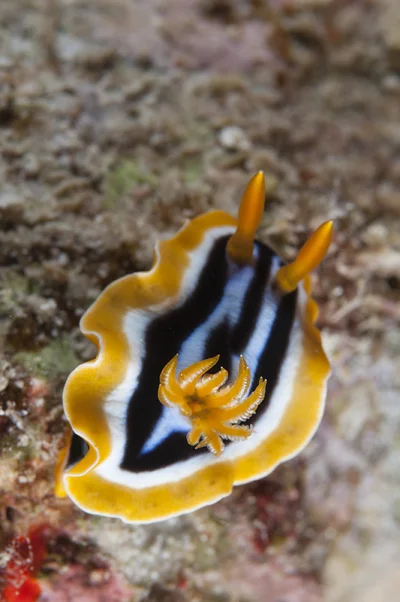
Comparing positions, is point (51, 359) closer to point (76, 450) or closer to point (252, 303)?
point (76, 450)

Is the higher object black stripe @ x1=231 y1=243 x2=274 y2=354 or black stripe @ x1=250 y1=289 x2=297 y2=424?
black stripe @ x1=231 y1=243 x2=274 y2=354

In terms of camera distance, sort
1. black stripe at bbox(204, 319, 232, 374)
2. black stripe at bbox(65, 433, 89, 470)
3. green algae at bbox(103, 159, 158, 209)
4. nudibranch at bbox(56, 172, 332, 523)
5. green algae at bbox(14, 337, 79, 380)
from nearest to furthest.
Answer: nudibranch at bbox(56, 172, 332, 523) → black stripe at bbox(204, 319, 232, 374) → black stripe at bbox(65, 433, 89, 470) → green algae at bbox(14, 337, 79, 380) → green algae at bbox(103, 159, 158, 209)

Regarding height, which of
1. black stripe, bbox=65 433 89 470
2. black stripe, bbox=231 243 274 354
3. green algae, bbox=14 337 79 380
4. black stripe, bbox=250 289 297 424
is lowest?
black stripe, bbox=65 433 89 470

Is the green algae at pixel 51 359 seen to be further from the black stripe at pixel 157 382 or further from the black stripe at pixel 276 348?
the black stripe at pixel 276 348

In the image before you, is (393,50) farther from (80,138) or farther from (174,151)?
(80,138)

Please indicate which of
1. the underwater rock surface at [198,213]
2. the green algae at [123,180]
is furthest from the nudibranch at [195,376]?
the green algae at [123,180]

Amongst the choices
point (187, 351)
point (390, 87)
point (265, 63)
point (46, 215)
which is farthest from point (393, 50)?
point (187, 351)

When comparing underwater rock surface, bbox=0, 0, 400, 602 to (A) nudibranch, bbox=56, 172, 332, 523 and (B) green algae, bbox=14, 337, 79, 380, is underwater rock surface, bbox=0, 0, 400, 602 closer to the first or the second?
(B) green algae, bbox=14, 337, 79, 380

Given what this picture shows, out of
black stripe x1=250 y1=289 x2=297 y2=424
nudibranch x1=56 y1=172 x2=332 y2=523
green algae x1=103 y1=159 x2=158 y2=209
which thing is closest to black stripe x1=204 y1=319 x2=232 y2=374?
nudibranch x1=56 y1=172 x2=332 y2=523
